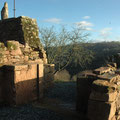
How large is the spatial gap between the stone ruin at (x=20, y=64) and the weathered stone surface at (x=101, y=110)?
8.66 ft

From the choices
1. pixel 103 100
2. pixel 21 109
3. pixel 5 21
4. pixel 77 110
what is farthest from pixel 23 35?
pixel 103 100

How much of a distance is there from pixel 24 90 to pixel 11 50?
5.27ft

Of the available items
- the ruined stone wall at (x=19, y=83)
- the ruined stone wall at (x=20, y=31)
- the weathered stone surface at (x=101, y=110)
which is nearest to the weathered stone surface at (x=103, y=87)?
the weathered stone surface at (x=101, y=110)

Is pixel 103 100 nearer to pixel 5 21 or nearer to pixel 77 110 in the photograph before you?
pixel 77 110

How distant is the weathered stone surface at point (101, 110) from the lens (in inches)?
115

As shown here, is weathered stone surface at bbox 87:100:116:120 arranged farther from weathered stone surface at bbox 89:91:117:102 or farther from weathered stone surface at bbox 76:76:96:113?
weathered stone surface at bbox 76:76:96:113

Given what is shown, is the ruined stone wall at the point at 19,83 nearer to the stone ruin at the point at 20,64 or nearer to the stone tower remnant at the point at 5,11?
the stone ruin at the point at 20,64

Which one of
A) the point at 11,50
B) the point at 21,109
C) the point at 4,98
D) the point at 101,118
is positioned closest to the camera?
the point at 101,118

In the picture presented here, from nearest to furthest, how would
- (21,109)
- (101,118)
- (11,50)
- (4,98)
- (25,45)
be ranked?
(101,118)
(21,109)
(4,98)
(11,50)
(25,45)

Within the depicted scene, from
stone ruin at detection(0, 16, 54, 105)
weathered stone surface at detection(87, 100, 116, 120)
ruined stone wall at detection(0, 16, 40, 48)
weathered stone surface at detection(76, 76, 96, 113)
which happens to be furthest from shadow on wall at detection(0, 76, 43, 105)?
weathered stone surface at detection(87, 100, 116, 120)

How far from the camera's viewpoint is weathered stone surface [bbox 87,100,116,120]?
292 cm

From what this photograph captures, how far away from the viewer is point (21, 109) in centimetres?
445

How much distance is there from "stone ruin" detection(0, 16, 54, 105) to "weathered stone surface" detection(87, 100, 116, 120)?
2638 millimetres

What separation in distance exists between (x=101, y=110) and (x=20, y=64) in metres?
3.24
